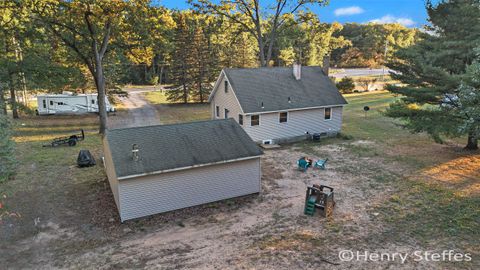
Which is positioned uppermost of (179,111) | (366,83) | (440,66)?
(440,66)

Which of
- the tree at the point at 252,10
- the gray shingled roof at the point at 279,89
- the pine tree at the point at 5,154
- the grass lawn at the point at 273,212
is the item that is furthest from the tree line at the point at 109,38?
the pine tree at the point at 5,154

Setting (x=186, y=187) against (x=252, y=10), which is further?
(x=252, y=10)

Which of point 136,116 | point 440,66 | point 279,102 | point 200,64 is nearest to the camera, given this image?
point 440,66

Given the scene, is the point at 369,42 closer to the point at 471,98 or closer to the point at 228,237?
the point at 471,98

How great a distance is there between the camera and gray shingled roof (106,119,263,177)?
1351 centimetres

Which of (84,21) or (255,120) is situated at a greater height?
(84,21)

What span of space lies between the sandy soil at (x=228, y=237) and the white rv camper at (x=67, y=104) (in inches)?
883

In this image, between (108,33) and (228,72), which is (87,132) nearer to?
(108,33)

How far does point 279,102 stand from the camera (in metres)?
24.7

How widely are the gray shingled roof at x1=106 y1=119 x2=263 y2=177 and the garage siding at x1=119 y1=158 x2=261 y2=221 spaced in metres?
0.42

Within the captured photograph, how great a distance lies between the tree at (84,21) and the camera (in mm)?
22234

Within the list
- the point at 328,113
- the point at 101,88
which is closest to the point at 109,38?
the point at 101,88

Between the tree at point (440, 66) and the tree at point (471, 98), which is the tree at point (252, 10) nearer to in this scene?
the tree at point (440, 66)

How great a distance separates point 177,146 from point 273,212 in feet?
16.6
